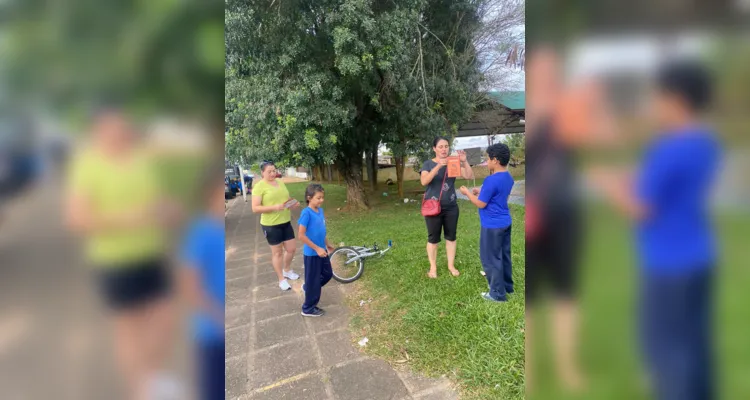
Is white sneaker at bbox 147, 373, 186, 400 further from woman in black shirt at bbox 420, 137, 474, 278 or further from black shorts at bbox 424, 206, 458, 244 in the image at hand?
black shorts at bbox 424, 206, 458, 244

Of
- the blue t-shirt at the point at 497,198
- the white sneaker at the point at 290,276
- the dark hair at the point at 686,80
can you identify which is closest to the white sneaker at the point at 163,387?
the dark hair at the point at 686,80

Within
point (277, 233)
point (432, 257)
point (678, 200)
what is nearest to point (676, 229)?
point (678, 200)

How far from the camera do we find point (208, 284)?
0.74 meters

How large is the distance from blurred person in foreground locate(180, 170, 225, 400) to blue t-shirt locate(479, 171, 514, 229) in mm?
3415

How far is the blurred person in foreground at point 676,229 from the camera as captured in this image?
70cm

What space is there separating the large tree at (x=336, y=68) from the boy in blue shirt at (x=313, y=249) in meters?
3.46

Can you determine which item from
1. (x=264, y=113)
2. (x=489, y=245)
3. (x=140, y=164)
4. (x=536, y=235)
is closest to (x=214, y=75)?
(x=140, y=164)

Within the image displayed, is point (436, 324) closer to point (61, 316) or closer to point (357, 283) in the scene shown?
point (357, 283)

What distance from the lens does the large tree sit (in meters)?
6.66

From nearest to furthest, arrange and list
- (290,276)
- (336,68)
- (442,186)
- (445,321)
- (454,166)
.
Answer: (445,321)
(454,166)
(442,186)
(290,276)
(336,68)

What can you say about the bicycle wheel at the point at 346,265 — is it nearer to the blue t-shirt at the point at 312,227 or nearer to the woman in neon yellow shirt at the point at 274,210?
the woman in neon yellow shirt at the point at 274,210

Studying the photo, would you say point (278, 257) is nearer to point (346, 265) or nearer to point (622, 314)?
point (346, 265)

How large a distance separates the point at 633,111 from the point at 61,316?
3.69ft

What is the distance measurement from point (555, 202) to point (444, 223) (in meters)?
3.86
